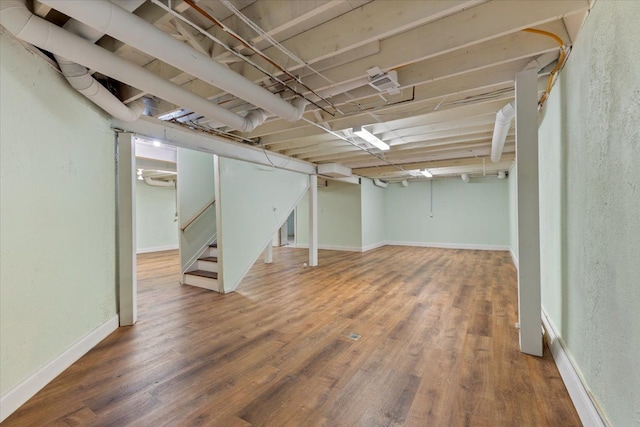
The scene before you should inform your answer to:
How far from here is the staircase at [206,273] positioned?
4.25 m

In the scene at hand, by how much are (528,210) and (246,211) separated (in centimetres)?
361

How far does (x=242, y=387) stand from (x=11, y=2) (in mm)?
2501

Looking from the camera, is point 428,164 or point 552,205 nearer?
point 552,205

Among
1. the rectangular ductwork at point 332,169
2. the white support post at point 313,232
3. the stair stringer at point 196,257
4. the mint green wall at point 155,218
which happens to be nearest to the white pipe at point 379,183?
the rectangular ductwork at point 332,169

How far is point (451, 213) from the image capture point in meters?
8.96

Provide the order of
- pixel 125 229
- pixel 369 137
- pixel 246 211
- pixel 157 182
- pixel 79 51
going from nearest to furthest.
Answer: pixel 79 51
pixel 125 229
pixel 369 137
pixel 246 211
pixel 157 182

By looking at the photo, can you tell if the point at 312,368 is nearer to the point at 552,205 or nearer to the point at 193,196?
the point at 552,205

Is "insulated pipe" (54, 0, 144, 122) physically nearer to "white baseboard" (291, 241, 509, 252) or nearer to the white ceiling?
the white ceiling

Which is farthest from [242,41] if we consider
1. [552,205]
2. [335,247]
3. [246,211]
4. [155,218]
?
[155,218]

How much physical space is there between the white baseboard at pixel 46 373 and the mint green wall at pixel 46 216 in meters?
0.04

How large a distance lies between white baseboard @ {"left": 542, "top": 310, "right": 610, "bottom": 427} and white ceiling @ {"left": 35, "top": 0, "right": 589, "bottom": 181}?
2.14 metres

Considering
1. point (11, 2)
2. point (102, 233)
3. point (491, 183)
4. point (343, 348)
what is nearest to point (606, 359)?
point (343, 348)

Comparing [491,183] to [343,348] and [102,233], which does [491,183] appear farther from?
[102,233]

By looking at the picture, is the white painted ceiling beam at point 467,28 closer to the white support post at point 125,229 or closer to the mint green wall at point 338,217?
the white support post at point 125,229
